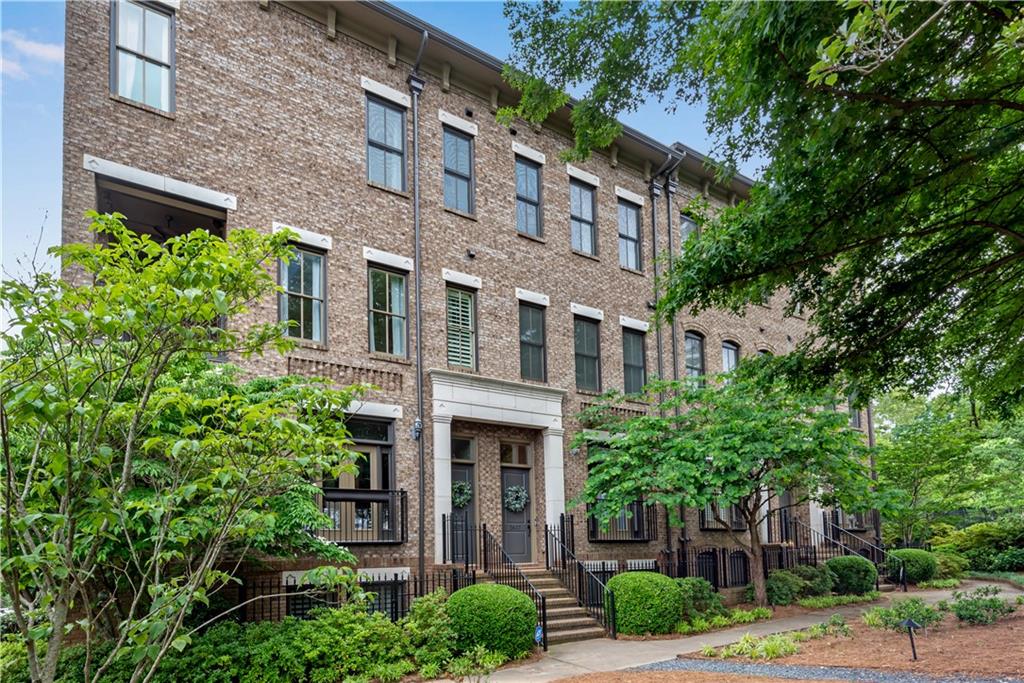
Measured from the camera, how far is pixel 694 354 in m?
23.5

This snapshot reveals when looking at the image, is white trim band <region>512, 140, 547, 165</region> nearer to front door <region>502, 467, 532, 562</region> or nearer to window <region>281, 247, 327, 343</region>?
window <region>281, 247, 327, 343</region>

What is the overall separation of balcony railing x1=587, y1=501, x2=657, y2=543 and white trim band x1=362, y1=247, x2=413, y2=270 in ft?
22.7

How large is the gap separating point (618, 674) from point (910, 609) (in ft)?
20.0

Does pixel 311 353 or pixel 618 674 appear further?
pixel 311 353

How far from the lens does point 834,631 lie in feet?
46.6

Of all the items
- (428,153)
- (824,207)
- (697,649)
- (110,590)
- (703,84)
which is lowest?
(697,649)

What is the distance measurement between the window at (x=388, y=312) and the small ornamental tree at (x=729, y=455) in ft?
15.8

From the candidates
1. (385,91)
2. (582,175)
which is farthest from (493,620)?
(582,175)

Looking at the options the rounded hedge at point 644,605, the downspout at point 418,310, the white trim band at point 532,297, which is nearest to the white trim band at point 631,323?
the white trim band at point 532,297

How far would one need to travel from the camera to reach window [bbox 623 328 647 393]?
21.5 metres

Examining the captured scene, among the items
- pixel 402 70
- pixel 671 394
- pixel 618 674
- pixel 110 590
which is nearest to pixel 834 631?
pixel 618 674

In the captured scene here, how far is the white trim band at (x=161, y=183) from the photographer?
13.0m

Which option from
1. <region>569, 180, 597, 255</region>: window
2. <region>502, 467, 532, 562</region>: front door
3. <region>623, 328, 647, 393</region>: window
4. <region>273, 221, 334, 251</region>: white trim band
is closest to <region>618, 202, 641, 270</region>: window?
<region>569, 180, 597, 255</region>: window

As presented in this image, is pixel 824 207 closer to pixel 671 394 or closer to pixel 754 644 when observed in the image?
pixel 754 644
